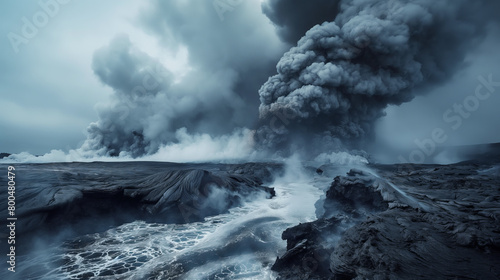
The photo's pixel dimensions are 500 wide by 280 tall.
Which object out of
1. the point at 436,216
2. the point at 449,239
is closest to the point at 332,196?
the point at 436,216

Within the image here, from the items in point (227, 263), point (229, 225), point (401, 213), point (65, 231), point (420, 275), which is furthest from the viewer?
point (229, 225)

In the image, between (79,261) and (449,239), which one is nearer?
(449,239)

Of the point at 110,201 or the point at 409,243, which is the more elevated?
the point at 409,243

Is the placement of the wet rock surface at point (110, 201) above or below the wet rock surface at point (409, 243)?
below

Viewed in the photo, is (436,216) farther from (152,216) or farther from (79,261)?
(152,216)

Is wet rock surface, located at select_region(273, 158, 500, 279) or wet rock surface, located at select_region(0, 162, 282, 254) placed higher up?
wet rock surface, located at select_region(273, 158, 500, 279)

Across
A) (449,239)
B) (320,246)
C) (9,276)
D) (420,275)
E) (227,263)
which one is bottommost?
(9,276)

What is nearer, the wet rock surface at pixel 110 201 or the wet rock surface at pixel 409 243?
the wet rock surface at pixel 409 243

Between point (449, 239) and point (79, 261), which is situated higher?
point (449, 239)

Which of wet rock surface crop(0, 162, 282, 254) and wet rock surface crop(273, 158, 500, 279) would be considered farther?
wet rock surface crop(0, 162, 282, 254)

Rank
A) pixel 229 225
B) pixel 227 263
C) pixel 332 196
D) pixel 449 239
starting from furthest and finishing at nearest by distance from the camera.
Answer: pixel 332 196, pixel 229 225, pixel 227 263, pixel 449 239

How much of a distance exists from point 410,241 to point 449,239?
75 centimetres

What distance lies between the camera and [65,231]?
348 inches

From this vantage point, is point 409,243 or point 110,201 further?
point 110,201
